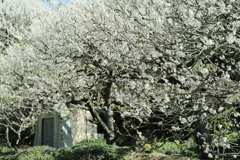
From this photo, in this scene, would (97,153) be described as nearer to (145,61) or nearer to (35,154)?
(35,154)

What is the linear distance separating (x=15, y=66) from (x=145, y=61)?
9274mm

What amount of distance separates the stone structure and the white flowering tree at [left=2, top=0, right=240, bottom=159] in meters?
4.99

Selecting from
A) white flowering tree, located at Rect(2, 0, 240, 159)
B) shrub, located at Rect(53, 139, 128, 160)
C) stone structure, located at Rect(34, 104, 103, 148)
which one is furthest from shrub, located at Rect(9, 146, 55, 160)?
stone structure, located at Rect(34, 104, 103, 148)

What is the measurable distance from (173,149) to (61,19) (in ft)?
20.2

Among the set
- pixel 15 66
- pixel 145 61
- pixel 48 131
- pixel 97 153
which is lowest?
pixel 97 153

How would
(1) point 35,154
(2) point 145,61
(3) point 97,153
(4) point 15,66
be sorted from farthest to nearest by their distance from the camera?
(4) point 15,66 → (1) point 35,154 → (3) point 97,153 → (2) point 145,61

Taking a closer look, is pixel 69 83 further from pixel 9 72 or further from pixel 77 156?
pixel 9 72

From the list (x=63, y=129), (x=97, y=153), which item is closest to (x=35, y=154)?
(x=97, y=153)

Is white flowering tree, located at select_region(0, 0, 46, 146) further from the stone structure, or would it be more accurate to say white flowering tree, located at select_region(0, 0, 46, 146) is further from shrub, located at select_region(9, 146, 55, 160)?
the stone structure

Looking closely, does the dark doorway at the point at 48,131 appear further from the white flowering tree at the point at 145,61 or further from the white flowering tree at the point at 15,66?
the white flowering tree at the point at 145,61

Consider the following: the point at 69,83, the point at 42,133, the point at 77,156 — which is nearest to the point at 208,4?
the point at 69,83

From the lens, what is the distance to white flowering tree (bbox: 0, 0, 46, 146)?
1070 cm

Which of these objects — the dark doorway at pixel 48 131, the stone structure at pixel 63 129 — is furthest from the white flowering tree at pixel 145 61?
the dark doorway at pixel 48 131

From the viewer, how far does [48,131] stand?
1588cm
